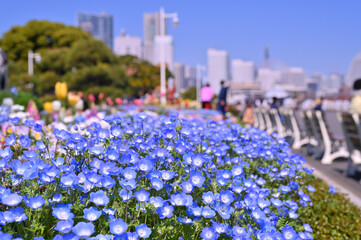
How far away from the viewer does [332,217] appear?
4.35m

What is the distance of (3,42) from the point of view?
45906 mm

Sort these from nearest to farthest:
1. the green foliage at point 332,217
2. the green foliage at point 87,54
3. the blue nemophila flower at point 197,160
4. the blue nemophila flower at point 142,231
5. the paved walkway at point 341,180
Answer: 1. the blue nemophila flower at point 142,231
2. the blue nemophila flower at point 197,160
3. the green foliage at point 332,217
4. the paved walkway at point 341,180
5. the green foliage at point 87,54

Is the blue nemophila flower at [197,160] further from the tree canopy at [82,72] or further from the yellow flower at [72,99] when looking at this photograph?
the tree canopy at [82,72]

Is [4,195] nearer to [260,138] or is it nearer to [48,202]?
[48,202]

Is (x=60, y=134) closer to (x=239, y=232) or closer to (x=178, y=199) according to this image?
(x=178, y=199)

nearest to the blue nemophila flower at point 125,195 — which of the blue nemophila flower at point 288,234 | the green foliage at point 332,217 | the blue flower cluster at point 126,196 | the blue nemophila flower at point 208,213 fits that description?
the blue flower cluster at point 126,196

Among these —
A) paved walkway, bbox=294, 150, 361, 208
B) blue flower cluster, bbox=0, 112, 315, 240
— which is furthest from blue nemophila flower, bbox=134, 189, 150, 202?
paved walkway, bbox=294, 150, 361, 208

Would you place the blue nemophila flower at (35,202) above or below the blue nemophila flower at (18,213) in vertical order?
above

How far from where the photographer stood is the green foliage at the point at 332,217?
3.99 metres

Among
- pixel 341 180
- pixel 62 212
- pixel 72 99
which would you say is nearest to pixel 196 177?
pixel 62 212

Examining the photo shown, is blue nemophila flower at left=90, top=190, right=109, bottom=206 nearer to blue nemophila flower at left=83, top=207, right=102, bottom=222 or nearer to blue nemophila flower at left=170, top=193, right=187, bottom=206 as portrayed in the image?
blue nemophila flower at left=83, top=207, right=102, bottom=222

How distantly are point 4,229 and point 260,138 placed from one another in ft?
8.52

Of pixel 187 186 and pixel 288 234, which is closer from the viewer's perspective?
pixel 187 186

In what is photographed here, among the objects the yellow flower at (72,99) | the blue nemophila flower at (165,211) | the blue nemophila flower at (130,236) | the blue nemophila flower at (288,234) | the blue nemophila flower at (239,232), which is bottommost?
the blue nemophila flower at (288,234)
